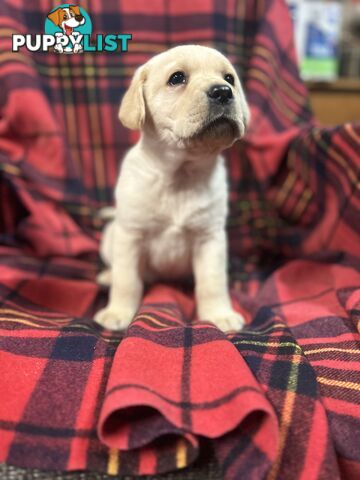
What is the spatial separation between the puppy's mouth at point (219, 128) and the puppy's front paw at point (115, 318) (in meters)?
0.49

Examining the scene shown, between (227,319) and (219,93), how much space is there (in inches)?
21.0

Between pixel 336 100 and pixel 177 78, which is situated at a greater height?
pixel 177 78

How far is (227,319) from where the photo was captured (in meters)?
1.14

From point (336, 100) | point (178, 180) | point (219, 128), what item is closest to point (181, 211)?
point (178, 180)

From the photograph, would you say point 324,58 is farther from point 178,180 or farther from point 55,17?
point 178,180

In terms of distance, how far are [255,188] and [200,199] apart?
605 mm

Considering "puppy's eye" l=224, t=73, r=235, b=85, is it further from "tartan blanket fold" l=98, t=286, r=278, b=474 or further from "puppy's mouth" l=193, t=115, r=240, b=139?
"tartan blanket fold" l=98, t=286, r=278, b=474

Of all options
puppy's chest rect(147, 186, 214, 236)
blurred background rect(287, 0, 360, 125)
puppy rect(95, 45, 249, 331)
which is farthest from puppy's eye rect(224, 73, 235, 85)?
blurred background rect(287, 0, 360, 125)

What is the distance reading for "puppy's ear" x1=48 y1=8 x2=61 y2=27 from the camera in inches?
55.3

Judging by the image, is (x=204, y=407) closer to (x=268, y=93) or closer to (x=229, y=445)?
(x=229, y=445)

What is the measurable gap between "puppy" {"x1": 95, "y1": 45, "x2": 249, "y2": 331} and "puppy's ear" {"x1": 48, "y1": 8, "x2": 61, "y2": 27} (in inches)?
19.1

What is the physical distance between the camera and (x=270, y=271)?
5.25 feet

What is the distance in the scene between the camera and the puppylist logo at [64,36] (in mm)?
1411

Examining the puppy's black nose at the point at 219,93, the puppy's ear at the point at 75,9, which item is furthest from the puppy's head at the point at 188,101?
the puppy's ear at the point at 75,9
